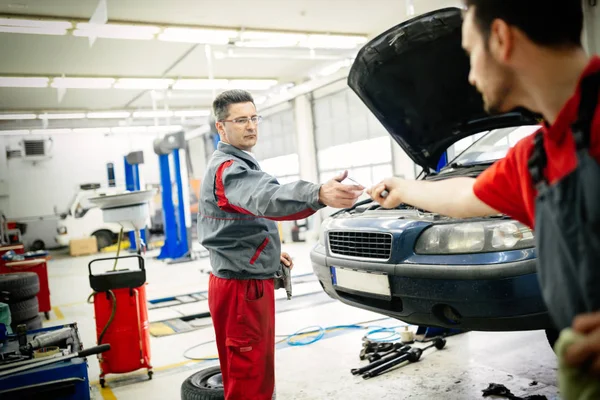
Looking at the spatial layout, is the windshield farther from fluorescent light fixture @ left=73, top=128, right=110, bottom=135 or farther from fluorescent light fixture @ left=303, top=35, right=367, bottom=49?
fluorescent light fixture @ left=73, top=128, right=110, bottom=135

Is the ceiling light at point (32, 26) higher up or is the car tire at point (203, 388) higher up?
the ceiling light at point (32, 26)

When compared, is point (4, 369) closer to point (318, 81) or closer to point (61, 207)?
A: point (318, 81)

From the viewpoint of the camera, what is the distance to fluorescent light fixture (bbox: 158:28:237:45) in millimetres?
7877

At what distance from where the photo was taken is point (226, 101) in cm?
239

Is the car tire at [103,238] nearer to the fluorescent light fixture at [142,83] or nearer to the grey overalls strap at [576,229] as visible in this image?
the fluorescent light fixture at [142,83]

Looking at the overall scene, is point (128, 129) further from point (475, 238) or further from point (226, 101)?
point (475, 238)

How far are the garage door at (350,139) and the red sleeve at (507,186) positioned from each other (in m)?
9.58

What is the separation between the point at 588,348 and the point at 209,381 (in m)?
2.83

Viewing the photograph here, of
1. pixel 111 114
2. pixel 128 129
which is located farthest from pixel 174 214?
pixel 128 129

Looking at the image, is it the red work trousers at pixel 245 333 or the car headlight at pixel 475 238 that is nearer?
the red work trousers at pixel 245 333

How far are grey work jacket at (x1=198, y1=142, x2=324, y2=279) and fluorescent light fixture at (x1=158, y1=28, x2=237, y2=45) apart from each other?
6177 millimetres

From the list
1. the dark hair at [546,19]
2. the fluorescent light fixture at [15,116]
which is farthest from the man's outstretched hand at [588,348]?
the fluorescent light fixture at [15,116]

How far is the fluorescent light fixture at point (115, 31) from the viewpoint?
287 inches

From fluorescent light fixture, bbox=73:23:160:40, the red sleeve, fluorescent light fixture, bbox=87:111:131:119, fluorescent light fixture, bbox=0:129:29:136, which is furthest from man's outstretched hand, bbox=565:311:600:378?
fluorescent light fixture, bbox=0:129:29:136
